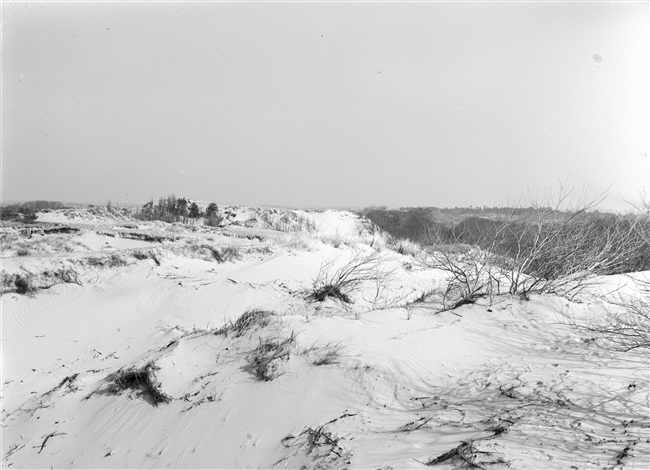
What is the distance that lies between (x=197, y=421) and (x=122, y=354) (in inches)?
125

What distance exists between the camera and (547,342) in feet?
12.3

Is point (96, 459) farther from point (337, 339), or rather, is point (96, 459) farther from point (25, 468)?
point (337, 339)

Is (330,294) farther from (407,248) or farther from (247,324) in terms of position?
(407,248)

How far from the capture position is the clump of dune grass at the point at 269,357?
3566mm

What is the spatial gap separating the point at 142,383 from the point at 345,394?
2.40m

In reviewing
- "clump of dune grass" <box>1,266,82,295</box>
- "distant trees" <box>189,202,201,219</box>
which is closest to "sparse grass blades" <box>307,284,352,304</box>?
"clump of dune grass" <box>1,266,82,295</box>

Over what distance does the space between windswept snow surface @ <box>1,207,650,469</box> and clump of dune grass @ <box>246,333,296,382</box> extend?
0.02 m

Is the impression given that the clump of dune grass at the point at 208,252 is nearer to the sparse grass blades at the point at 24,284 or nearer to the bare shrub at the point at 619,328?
the sparse grass blades at the point at 24,284

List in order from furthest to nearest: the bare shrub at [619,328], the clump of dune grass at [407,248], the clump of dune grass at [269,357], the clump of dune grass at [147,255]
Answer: the clump of dune grass at [407,248] < the clump of dune grass at [147,255] < the clump of dune grass at [269,357] < the bare shrub at [619,328]

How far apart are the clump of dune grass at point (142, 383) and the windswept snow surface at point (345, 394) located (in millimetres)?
22

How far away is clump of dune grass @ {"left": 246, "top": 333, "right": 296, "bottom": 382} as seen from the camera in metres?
3.57

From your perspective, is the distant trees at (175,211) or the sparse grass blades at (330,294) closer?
the sparse grass blades at (330,294)

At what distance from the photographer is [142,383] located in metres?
3.85

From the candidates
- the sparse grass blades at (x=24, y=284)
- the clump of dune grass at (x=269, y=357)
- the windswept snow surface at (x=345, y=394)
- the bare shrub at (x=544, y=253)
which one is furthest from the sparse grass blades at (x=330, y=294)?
the sparse grass blades at (x=24, y=284)
